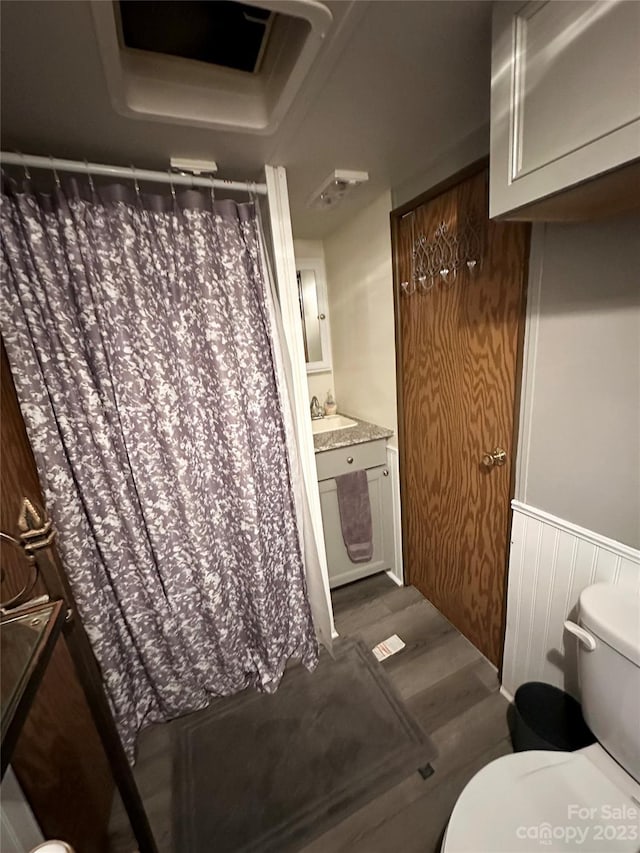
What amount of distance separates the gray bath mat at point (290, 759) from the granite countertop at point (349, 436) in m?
1.07

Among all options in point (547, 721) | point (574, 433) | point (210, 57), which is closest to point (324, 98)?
point (210, 57)

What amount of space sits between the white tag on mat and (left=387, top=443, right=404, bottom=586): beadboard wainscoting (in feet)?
1.35

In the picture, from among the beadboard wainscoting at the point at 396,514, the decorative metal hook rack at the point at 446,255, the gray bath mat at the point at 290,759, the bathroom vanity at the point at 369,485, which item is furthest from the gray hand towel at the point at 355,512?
the decorative metal hook rack at the point at 446,255

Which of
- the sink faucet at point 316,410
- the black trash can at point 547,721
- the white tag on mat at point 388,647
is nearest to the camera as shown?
the black trash can at point 547,721

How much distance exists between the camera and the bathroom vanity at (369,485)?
6.21ft

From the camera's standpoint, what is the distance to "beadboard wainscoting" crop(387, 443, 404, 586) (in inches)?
79.3

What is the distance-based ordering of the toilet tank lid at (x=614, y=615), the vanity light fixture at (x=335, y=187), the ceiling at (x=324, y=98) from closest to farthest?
the ceiling at (x=324, y=98) → the toilet tank lid at (x=614, y=615) → the vanity light fixture at (x=335, y=187)

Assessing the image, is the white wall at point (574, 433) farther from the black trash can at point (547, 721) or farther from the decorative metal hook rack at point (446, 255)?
the decorative metal hook rack at point (446, 255)

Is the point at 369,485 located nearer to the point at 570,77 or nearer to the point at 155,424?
the point at 155,424

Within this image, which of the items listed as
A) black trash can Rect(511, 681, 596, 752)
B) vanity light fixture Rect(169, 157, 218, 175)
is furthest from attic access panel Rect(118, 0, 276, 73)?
black trash can Rect(511, 681, 596, 752)

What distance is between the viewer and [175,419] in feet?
4.11

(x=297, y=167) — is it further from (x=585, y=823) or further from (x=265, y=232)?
(x=585, y=823)

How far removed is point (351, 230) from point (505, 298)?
113 cm

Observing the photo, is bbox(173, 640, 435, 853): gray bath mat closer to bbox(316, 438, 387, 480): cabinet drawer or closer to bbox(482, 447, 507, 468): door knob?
bbox(316, 438, 387, 480): cabinet drawer
